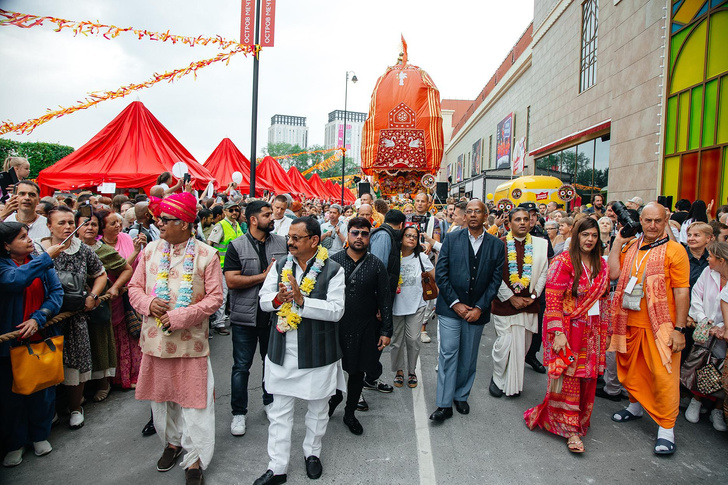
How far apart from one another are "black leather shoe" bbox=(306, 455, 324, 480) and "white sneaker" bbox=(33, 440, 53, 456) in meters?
2.14

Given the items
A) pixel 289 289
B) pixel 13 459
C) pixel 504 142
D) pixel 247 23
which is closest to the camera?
pixel 289 289

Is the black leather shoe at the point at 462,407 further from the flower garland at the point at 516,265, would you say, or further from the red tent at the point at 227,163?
the red tent at the point at 227,163

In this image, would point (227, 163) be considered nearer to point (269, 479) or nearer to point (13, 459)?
point (13, 459)

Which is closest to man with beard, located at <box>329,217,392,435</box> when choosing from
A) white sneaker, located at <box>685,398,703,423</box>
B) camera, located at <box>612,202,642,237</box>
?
camera, located at <box>612,202,642,237</box>

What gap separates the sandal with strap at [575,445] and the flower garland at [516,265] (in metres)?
1.61

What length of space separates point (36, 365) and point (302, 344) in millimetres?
2131

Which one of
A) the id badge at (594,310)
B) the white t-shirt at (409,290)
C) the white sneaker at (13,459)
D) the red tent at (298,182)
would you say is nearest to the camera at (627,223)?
the id badge at (594,310)

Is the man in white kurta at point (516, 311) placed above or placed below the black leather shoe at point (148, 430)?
above

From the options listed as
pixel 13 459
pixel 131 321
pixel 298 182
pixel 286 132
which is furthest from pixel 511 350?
pixel 286 132

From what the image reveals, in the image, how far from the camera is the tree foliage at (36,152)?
82.3ft

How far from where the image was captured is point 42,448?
3.70 m

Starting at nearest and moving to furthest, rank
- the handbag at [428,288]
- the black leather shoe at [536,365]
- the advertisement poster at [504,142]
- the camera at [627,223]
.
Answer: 1. the camera at [627,223]
2. the handbag at [428,288]
3. the black leather shoe at [536,365]
4. the advertisement poster at [504,142]

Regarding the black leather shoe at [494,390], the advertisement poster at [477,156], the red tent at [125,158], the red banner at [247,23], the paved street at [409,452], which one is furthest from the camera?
the advertisement poster at [477,156]

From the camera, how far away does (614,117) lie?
17.4 m
